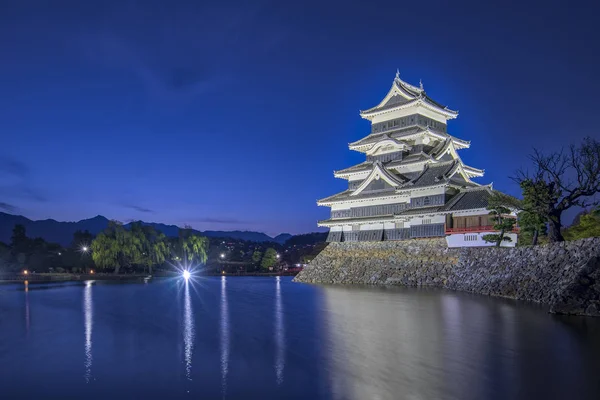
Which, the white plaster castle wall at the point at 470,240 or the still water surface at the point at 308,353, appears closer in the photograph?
the still water surface at the point at 308,353

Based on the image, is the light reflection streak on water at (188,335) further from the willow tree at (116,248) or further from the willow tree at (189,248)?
the willow tree at (189,248)

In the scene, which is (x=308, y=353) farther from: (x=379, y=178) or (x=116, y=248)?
(x=116, y=248)

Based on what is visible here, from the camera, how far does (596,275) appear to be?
18.4m

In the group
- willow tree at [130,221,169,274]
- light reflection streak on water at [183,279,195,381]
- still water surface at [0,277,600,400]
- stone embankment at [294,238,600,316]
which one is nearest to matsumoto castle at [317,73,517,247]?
stone embankment at [294,238,600,316]

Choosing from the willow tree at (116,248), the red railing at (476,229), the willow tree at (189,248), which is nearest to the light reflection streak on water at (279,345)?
the red railing at (476,229)

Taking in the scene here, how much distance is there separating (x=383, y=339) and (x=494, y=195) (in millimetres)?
19831

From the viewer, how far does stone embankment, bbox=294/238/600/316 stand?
18.8 metres

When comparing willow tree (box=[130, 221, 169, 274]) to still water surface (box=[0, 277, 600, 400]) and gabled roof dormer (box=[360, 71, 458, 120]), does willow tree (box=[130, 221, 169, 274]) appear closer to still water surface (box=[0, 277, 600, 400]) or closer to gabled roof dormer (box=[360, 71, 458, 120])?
gabled roof dormer (box=[360, 71, 458, 120])

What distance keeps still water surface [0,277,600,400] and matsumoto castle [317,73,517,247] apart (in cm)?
1151

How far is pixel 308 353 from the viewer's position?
13.7 m

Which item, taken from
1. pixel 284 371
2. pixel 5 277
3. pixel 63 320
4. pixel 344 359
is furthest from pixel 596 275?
pixel 5 277

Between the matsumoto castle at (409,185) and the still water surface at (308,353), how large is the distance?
11.5 metres

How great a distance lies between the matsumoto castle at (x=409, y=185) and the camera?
34406 mm

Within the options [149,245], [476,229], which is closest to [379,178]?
[476,229]
